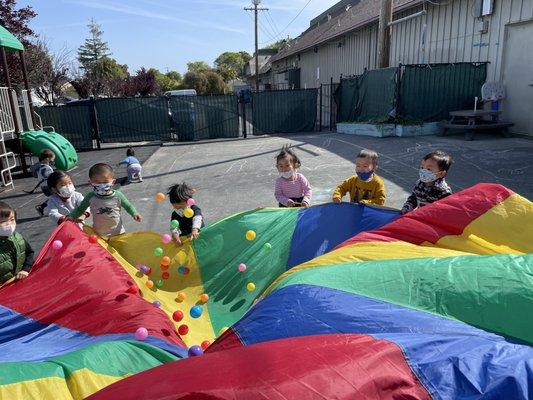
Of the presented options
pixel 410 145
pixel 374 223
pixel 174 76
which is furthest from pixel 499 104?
pixel 174 76

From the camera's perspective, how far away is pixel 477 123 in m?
12.2

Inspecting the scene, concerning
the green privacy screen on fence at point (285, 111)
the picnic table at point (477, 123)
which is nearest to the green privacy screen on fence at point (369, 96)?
the green privacy screen on fence at point (285, 111)

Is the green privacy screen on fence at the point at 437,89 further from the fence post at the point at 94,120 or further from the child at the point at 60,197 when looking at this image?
the child at the point at 60,197

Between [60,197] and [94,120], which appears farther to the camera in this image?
[94,120]

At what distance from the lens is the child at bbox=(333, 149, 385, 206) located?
4270 mm

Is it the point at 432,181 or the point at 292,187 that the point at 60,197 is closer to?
the point at 292,187

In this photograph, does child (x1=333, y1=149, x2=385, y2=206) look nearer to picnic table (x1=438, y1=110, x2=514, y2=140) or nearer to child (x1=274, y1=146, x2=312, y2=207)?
child (x1=274, y1=146, x2=312, y2=207)

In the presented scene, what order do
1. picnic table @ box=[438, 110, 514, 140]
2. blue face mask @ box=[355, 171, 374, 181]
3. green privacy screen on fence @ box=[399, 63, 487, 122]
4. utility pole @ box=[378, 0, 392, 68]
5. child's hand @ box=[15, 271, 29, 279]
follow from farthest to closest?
1. utility pole @ box=[378, 0, 392, 68]
2. green privacy screen on fence @ box=[399, 63, 487, 122]
3. picnic table @ box=[438, 110, 514, 140]
4. blue face mask @ box=[355, 171, 374, 181]
5. child's hand @ box=[15, 271, 29, 279]

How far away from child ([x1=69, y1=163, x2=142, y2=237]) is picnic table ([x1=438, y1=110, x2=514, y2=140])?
994cm

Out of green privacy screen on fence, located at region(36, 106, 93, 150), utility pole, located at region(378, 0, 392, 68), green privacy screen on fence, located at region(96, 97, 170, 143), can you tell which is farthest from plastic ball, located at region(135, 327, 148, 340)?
green privacy screen on fence, located at region(96, 97, 170, 143)

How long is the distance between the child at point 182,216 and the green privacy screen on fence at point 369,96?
10852 millimetres

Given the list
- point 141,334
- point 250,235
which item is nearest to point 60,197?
point 250,235

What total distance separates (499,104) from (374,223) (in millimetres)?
10530

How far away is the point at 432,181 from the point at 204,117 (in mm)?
14254
